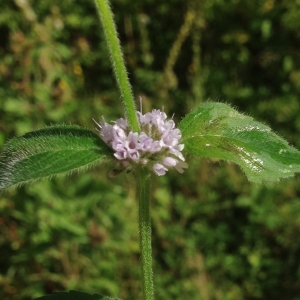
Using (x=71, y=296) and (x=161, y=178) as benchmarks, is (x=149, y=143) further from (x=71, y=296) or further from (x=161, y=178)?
(x=161, y=178)

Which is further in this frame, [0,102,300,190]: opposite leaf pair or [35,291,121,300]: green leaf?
[35,291,121,300]: green leaf

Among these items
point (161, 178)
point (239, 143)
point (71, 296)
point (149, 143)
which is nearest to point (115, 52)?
point (149, 143)

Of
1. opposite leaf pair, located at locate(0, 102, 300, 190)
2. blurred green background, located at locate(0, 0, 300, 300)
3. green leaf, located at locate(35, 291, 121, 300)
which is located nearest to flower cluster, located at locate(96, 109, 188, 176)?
opposite leaf pair, located at locate(0, 102, 300, 190)

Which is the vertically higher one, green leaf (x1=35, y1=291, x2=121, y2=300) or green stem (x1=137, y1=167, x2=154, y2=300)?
green stem (x1=137, y1=167, x2=154, y2=300)

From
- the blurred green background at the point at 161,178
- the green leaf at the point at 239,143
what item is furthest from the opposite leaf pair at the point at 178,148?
the blurred green background at the point at 161,178

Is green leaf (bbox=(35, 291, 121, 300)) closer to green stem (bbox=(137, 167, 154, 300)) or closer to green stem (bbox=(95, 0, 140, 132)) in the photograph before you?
green stem (bbox=(137, 167, 154, 300))

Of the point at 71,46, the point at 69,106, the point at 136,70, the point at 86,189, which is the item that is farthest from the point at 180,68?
the point at 86,189

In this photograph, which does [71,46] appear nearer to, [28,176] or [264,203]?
[264,203]

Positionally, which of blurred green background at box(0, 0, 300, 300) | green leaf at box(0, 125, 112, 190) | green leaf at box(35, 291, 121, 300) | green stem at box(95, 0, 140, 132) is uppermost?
blurred green background at box(0, 0, 300, 300)
